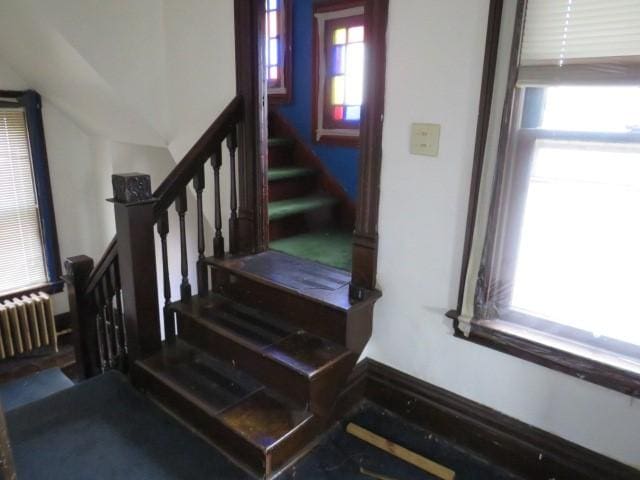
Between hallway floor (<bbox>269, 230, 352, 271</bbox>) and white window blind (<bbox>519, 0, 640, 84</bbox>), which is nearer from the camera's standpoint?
white window blind (<bbox>519, 0, 640, 84</bbox>)

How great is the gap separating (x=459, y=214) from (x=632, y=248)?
56cm

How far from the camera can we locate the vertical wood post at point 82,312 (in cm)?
259


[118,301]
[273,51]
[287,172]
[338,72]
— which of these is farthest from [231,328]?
[273,51]

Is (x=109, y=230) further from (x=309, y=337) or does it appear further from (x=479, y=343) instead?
(x=479, y=343)

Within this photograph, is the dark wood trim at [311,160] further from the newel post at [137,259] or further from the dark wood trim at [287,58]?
the newel post at [137,259]

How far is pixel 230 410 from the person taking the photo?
1831 mm

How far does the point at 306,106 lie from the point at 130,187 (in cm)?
216

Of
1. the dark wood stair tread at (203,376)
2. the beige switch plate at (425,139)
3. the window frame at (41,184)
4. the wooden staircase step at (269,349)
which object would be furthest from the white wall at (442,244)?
the window frame at (41,184)

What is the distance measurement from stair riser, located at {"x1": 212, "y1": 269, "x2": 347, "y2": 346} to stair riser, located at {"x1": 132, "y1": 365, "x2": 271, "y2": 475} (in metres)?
0.55

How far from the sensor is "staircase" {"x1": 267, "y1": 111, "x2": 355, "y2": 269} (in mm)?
2887

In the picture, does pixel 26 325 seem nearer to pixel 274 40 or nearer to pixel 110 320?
pixel 110 320

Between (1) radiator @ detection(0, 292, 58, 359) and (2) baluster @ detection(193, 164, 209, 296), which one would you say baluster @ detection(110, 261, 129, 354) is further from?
(1) radiator @ detection(0, 292, 58, 359)

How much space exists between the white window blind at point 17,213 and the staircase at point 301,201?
6.77ft

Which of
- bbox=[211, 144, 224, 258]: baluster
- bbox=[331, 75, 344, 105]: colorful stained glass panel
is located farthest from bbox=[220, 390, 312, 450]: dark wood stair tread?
bbox=[331, 75, 344, 105]: colorful stained glass panel
